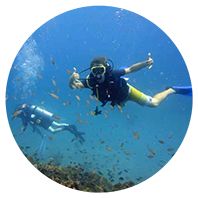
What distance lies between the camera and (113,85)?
4273 mm

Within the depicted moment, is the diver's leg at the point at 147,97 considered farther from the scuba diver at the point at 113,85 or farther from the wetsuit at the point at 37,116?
the wetsuit at the point at 37,116

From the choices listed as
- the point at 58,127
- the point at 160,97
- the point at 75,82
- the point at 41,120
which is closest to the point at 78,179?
the point at 58,127

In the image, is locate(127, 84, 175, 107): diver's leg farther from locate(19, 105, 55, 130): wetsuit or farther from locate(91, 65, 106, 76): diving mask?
locate(19, 105, 55, 130): wetsuit

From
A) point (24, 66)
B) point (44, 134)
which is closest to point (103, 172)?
point (44, 134)

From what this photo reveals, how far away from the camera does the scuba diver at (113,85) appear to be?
4.14 metres

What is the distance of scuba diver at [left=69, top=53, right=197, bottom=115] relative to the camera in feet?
13.6

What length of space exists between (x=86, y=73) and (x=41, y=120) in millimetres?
2156

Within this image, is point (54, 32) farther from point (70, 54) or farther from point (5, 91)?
point (5, 91)

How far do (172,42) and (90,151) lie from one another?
3.59 m

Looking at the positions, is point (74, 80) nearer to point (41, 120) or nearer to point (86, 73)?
point (86, 73)

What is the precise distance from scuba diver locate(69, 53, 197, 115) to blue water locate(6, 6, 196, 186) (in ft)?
0.56

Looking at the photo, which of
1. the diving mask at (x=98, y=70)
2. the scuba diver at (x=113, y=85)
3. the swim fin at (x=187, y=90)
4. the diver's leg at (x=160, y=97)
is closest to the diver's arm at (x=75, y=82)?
the scuba diver at (x=113, y=85)

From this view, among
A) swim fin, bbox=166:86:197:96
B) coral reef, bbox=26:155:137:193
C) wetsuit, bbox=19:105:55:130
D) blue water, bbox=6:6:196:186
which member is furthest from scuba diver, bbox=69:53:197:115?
coral reef, bbox=26:155:137:193

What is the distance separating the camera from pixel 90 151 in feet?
18.4
